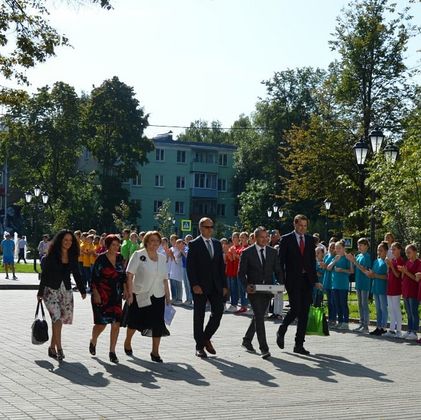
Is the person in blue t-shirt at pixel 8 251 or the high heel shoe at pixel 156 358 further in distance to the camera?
the person in blue t-shirt at pixel 8 251

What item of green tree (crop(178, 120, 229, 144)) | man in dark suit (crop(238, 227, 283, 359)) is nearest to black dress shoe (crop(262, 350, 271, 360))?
man in dark suit (crop(238, 227, 283, 359))

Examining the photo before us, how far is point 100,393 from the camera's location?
10.8m

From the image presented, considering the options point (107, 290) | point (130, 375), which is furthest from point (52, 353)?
point (130, 375)

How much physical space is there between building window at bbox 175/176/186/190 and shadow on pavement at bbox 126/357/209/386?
95703mm

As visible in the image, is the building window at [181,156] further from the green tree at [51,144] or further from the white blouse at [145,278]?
the white blouse at [145,278]

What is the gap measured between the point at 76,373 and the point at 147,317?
→ 2.05 m

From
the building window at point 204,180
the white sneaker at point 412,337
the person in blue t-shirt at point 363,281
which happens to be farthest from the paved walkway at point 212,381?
the building window at point 204,180

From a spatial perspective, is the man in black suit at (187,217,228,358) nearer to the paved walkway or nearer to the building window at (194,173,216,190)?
the paved walkway

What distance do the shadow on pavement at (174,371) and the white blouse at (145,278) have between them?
91cm

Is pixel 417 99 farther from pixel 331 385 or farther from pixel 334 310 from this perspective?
pixel 331 385

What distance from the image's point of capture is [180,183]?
11025 centimetres

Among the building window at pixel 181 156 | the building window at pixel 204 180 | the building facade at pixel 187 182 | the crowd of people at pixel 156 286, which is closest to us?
the crowd of people at pixel 156 286

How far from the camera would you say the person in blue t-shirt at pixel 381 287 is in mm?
19375

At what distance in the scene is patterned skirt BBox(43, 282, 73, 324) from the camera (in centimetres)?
1408
